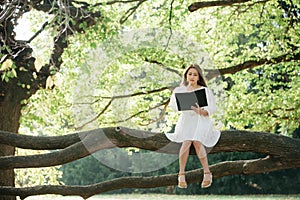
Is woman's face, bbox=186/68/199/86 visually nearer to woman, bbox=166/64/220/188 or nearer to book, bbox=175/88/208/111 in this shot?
woman, bbox=166/64/220/188

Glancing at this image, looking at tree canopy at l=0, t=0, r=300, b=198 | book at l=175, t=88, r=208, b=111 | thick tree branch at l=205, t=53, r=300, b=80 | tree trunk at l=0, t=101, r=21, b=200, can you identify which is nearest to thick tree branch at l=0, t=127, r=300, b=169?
book at l=175, t=88, r=208, b=111

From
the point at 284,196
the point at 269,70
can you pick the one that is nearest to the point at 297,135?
the point at 284,196

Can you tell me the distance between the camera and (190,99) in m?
4.16

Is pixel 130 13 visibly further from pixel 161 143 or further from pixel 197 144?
pixel 197 144

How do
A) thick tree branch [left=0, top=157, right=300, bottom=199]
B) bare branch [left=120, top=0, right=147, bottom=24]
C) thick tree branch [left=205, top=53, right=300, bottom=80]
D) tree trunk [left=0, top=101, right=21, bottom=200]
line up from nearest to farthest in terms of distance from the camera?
thick tree branch [left=0, top=157, right=300, bottom=199] < tree trunk [left=0, top=101, right=21, bottom=200] < thick tree branch [left=205, top=53, right=300, bottom=80] < bare branch [left=120, top=0, right=147, bottom=24]

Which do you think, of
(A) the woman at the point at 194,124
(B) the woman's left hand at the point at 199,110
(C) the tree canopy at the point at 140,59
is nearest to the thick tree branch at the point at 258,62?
(C) the tree canopy at the point at 140,59

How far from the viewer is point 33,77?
8352 millimetres

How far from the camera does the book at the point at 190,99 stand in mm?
4117

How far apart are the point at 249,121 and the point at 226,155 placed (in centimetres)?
676

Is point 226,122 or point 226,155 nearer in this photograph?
point 226,122

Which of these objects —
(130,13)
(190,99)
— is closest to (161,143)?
(190,99)

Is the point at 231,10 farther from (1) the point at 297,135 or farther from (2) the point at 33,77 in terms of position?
(1) the point at 297,135

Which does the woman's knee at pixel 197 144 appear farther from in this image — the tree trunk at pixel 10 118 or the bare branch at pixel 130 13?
the bare branch at pixel 130 13

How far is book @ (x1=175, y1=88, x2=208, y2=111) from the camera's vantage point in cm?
412
